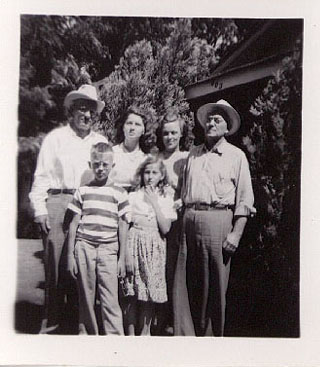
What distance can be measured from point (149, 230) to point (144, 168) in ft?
0.70

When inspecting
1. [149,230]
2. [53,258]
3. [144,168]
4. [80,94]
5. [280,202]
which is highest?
[80,94]

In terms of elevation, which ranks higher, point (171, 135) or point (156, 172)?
point (171, 135)

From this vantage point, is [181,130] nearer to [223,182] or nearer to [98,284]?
[223,182]

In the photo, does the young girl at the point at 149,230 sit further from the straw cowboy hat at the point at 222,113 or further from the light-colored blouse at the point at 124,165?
the straw cowboy hat at the point at 222,113

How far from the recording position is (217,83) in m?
1.83

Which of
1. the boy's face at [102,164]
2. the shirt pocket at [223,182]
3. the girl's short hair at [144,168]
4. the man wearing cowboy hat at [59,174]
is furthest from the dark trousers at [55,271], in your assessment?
the shirt pocket at [223,182]

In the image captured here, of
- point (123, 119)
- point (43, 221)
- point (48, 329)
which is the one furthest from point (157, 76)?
point (48, 329)

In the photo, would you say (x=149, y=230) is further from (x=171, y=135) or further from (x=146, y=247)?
(x=171, y=135)

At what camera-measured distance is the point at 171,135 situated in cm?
183

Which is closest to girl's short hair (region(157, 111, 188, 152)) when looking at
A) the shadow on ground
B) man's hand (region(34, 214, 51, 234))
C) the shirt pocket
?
the shirt pocket

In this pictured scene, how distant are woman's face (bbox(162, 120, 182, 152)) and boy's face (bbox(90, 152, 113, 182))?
7.7 inches

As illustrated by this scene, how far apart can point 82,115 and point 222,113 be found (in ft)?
1.59

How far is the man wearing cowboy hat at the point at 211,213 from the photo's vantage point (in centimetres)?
182

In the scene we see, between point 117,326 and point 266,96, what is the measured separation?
95 cm
